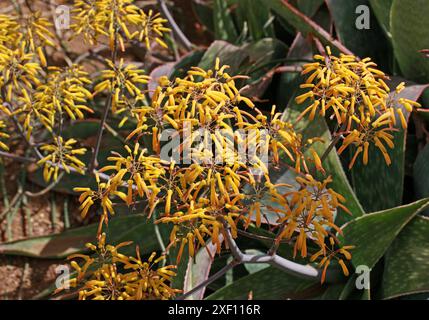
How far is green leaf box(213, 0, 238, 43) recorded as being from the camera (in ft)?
6.79

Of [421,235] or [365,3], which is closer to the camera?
[421,235]

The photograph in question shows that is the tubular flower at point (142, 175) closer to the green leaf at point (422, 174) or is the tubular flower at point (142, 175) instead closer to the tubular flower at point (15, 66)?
the tubular flower at point (15, 66)

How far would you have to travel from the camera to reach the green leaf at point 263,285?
1.54 metres

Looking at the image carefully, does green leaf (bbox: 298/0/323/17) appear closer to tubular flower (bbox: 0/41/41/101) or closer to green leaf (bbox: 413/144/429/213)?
green leaf (bbox: 413/144/429/213)

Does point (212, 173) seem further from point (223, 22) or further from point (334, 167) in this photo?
point (223, 22)

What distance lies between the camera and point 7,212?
2.07m

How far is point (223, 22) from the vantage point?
6.86 feet

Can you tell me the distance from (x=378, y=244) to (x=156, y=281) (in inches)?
18.0

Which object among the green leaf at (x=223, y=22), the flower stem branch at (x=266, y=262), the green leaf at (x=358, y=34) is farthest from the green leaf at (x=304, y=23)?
the flower stem branch at (x=266, y=262)

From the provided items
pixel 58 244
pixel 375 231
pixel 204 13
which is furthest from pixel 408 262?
pixel 204 13

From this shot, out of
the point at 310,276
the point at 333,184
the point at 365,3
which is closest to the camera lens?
the point at 310,276

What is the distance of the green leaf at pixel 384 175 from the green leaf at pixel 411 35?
0.08 m
